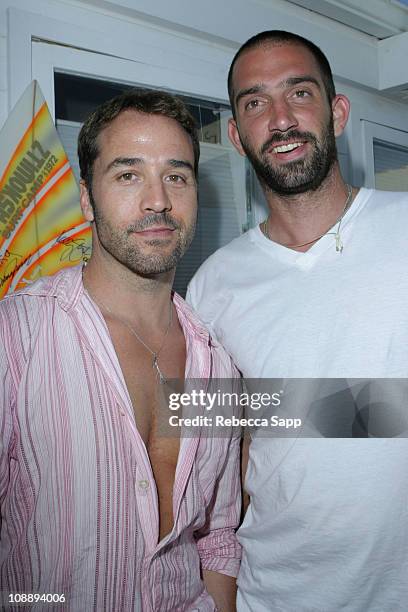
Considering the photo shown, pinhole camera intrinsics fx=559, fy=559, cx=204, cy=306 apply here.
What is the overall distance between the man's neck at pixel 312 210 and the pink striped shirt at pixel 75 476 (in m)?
0.65

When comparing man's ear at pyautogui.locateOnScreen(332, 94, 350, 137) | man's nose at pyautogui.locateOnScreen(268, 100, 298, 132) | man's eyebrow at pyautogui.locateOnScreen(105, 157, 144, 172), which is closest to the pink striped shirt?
man's eyebrow at pyautogui.locateOnScreen(105, 157, 144, 172)

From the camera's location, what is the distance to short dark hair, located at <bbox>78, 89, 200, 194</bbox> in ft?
5.23

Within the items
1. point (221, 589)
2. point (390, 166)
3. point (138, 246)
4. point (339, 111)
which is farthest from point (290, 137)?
point (390, 166)

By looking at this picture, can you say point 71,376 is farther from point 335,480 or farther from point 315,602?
point 315,602

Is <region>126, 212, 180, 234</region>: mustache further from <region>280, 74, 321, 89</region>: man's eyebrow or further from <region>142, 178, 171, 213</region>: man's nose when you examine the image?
<region>280, 74, 321, 89</region>: man's eyebrow

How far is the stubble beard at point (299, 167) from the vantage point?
1.67 meters

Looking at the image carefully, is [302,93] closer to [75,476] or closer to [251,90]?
[251,90]

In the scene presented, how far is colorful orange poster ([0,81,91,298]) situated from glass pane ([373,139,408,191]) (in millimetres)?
2133

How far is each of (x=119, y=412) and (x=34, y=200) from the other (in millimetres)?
882

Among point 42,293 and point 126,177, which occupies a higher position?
point 126,177

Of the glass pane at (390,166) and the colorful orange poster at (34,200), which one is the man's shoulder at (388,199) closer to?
the colorful orange poster at (34,200)

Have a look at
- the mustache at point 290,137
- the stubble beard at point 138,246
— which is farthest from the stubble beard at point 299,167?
the stubble beard at point 138,246

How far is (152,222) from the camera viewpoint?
1.53 m

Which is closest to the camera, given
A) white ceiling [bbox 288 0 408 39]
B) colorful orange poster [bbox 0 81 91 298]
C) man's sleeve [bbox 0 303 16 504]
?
man's sleeve [bbox 0 303 16 504]
